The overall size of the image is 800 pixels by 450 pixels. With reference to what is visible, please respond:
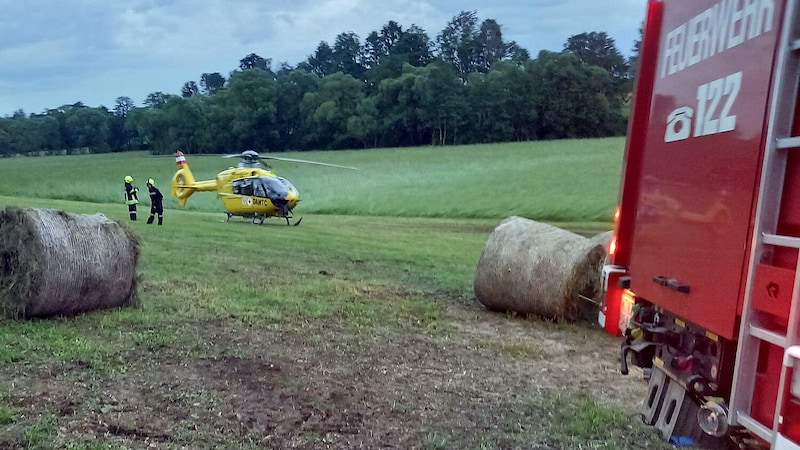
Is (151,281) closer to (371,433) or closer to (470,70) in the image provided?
(371,433)

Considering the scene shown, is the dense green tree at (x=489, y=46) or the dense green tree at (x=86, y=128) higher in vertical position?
the dense green tree at (x=489, y=46)

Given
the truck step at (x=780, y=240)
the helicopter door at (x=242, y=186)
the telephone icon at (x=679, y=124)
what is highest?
the telephone icon at (x=679, y=124)

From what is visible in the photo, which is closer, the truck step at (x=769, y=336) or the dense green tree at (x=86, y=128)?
the truck step at (x=769, y=336)

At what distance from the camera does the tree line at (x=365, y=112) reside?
178 feet

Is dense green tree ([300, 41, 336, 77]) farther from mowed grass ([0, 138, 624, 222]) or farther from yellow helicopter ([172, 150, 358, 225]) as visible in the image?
yellow helicopter ([172, 150, 358, 225])

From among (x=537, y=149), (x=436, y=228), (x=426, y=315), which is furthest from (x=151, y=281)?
(x=537, y=149)

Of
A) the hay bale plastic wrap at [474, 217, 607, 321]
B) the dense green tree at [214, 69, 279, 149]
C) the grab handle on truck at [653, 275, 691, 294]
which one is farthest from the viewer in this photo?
the dense green tree at [214, 69, 279, 149]

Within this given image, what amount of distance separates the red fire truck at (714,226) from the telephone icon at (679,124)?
0.05 feet

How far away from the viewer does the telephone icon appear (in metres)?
3.97

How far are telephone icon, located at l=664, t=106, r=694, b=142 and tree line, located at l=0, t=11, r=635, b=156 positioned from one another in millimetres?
47418

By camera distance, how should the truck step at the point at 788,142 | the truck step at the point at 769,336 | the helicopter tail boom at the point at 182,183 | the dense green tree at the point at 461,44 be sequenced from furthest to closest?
the dense green tree at the point at 461,44
the helicopter tail boom at the point at 182,183
the truck step at the point at 788,142
the truck step at the point at 769,336

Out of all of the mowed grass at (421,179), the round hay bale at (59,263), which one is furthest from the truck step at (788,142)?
the mowed grass at (421,179)

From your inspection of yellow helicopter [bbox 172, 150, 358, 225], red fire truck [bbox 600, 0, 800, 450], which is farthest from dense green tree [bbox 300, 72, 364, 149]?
red fire truck [bbox 600, 0, 800, 450]

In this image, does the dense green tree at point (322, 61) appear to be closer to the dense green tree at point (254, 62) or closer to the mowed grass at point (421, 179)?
the dense green tree at point (254, 62)
